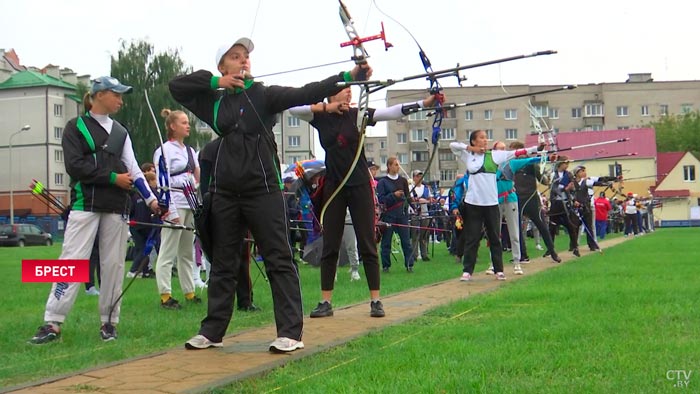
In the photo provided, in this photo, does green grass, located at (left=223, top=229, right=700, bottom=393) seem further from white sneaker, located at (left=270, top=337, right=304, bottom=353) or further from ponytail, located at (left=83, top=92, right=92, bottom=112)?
ponytail, located at (left=83, top=92, right=92, bottom=112)

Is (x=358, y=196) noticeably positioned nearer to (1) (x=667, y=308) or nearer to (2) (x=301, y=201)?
(1) (x=667, y=308)

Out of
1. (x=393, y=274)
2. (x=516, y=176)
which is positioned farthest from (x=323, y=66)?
(x=516, y=176)

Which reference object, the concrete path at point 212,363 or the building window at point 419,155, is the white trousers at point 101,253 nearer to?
the concrete path at point 212,363

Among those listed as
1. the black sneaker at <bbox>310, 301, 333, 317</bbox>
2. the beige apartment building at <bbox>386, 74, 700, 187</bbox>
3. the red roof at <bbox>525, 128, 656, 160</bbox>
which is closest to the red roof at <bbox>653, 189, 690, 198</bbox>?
the red roof at <bbox>525, 128, 656, 160</bbox>

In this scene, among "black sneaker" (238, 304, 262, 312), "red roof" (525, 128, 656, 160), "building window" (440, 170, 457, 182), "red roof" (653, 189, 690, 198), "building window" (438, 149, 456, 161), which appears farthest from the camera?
"building window" (440, 170, 457, 182)

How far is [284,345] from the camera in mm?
5922

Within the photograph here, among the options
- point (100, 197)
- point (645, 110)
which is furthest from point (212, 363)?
point (645, 110)

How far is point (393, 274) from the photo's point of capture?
14.5m

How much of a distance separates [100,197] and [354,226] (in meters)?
2.41

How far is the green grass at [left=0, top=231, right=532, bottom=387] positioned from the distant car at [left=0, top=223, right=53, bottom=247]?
1531 inches

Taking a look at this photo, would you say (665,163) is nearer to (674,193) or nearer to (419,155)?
(674,193)

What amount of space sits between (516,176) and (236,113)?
11.4 metres

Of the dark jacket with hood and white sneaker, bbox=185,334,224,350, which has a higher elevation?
the dark jacket with hood

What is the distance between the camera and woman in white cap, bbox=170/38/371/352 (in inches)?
245
